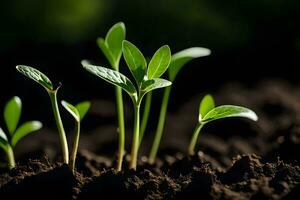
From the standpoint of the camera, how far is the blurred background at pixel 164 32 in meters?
3.05

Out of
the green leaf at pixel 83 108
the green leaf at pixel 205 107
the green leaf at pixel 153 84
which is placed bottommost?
the green leaf at pixel 83 108

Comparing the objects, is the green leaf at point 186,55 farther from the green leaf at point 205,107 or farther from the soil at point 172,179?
the soil at point 172,179

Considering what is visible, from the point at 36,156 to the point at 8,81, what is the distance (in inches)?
34.2

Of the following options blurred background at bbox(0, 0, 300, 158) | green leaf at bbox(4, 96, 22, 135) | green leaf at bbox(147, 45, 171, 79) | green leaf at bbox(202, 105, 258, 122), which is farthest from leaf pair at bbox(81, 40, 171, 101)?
blurred background at bbox(0, 0, 300, 158)

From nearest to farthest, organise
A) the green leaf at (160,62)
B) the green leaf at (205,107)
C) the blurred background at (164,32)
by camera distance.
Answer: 1. the green leaf at (160,62)
2. the green leaf at (205,107)
3. the blurred background at (164,32)

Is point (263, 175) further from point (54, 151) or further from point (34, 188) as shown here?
point (54, 151)

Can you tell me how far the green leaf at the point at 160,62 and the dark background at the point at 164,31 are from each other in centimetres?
160

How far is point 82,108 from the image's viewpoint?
150cm

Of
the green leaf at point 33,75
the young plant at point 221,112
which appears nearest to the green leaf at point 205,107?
the young plant at point 221,112

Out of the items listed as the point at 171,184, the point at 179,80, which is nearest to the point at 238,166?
the point at 171,184

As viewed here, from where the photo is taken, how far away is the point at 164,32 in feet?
11.0

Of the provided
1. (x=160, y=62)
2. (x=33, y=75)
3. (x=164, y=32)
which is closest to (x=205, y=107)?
(x=160, y=62)

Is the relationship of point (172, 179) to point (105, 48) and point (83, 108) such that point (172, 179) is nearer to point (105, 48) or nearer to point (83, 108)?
point (83, 108)

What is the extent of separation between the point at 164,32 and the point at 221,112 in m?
2.01
